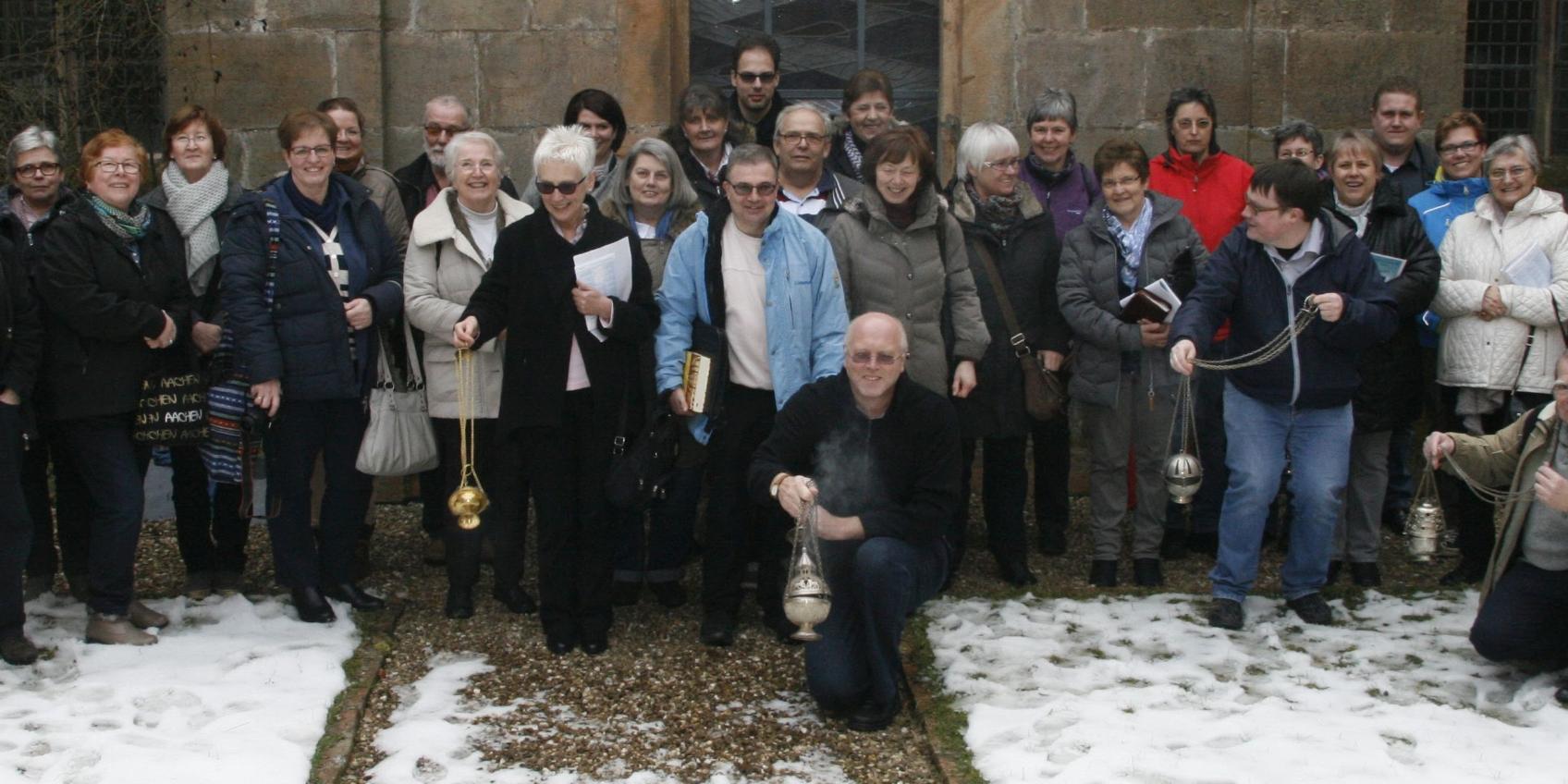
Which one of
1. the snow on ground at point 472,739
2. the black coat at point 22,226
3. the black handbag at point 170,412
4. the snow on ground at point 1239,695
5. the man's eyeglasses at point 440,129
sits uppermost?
the man's eyeglasses at point 440,129

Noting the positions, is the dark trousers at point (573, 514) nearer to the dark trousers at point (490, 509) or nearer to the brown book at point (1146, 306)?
the dark trousers at point (490, 509)

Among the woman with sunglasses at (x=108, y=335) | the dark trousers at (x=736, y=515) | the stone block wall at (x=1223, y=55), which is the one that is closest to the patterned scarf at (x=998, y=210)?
the dark trousers at (x=736, y=515)

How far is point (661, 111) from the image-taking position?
931cm

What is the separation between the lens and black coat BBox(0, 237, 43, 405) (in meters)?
5.84

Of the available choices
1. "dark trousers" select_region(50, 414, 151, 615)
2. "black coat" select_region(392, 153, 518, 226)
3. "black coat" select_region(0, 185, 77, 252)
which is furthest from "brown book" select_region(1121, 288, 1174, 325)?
"black coat" select_region(0, 185, 77, 252)

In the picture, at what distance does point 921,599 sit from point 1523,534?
213 centimetres

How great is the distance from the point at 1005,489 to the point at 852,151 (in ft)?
5.57

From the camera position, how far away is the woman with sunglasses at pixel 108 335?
609cm

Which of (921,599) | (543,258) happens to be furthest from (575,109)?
(921,599)

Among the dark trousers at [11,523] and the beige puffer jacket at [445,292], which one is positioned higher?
the beige puffer jacket at [445,292]

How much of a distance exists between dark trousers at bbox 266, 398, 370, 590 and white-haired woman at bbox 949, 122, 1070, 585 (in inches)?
95.4

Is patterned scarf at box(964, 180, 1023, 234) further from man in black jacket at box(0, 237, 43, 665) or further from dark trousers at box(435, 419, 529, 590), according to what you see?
man in black jacket at box(0, 237, 43, 665)

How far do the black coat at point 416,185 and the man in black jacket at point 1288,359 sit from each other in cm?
284

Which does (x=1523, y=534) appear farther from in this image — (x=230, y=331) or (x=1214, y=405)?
(x=230, y=331)
